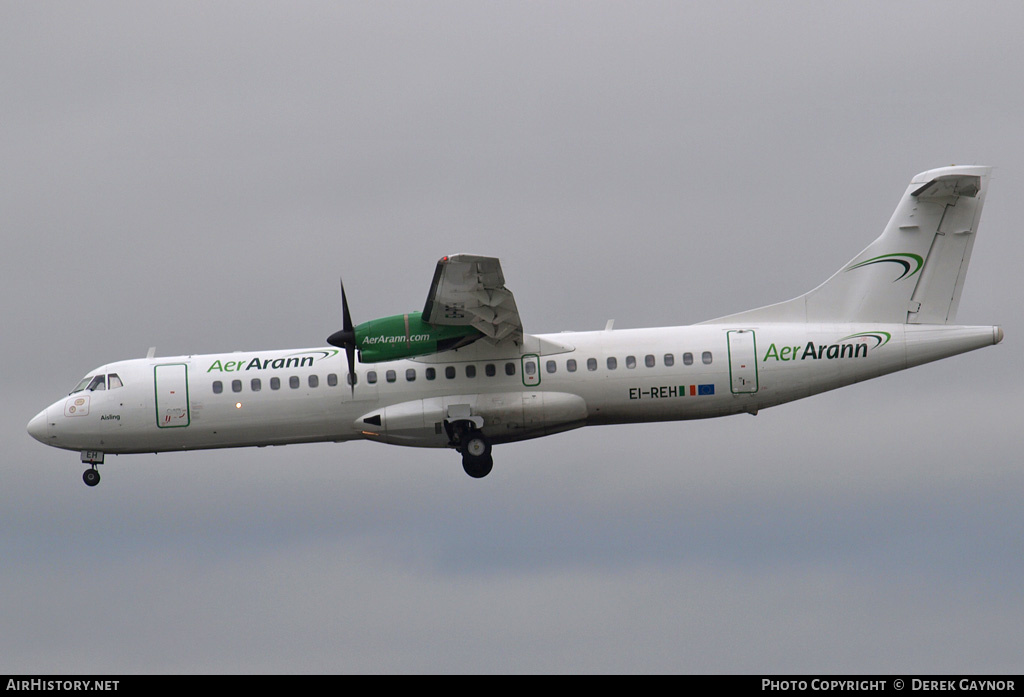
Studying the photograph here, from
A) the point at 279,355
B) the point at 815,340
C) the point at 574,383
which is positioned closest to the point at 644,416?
the point at 574,383

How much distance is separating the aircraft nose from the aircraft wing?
10.2 meters

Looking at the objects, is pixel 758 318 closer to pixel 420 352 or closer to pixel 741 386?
pixel 741 386

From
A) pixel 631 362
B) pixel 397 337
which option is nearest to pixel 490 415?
pixel 397 337

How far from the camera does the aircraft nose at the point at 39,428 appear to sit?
107ft

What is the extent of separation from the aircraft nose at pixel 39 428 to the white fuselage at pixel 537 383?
2114mm

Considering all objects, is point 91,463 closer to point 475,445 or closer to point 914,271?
point 475,445

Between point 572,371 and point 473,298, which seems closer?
point 473,298

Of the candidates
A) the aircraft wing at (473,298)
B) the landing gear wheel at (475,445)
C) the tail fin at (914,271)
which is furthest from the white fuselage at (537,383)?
the aircraft wing at (473,298)

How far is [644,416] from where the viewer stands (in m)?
31.3

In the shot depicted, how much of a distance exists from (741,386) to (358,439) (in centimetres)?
912

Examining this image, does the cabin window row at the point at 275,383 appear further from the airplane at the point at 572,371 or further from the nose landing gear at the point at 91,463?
the nose landing gear at the point at 91,463

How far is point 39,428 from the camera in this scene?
32750 millimetres

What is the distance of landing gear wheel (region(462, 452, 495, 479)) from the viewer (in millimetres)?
31156

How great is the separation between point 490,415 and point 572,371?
7.04 ft
